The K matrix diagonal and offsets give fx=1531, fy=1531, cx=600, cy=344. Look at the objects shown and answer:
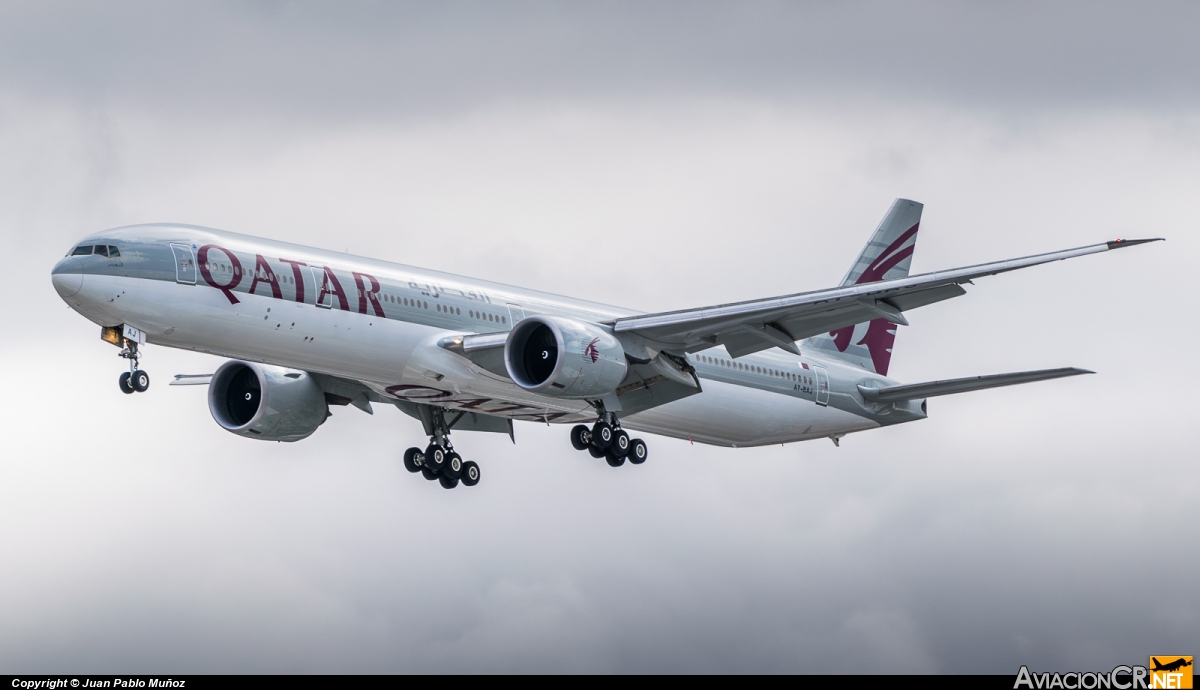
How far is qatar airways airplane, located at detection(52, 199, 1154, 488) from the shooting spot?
3406 cm

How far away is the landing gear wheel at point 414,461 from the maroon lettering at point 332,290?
32.8 ft

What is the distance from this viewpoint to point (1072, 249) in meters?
34.9

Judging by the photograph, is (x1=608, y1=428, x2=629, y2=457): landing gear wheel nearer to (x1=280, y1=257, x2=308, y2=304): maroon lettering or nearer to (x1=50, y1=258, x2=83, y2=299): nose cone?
(x1=280, y1=257, x2=308, y2=304): maroon lettering

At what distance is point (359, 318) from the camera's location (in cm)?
3647

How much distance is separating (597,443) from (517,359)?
4.11 metres

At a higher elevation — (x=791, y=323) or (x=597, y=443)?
(x=791, y=323)

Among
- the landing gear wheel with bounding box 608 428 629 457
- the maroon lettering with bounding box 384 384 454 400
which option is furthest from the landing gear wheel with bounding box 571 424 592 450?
the maroon lettering with bounding box 384 384 454 400

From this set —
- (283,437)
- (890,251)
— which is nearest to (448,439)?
(283,437)

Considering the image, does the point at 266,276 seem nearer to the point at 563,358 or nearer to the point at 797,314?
the point at 563,358

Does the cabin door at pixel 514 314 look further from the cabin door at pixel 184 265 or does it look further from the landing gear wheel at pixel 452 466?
the cabin door at pixel 184 265

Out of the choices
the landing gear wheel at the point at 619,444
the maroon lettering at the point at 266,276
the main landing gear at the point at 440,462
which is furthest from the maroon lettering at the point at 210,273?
the main landing gear at the point at 440,462

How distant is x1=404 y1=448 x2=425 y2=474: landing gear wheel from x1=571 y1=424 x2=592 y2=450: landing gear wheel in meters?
6.21

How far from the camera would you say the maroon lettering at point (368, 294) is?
120 feet
